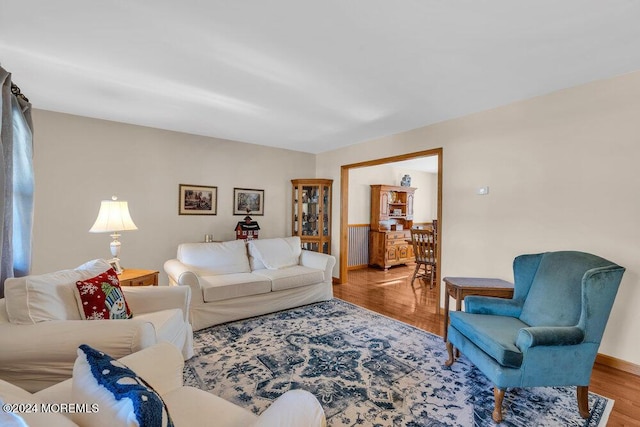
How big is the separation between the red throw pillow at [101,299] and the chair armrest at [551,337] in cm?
264

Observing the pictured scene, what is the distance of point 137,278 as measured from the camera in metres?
2.77

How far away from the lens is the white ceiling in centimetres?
164

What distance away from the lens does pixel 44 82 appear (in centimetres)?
258

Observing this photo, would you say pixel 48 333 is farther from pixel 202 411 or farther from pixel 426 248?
pixel 426 248

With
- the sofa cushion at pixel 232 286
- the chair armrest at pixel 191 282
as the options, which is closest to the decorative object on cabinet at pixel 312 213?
the sofa cushion at pixel 232 286

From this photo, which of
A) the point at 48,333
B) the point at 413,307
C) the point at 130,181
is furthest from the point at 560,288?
the point at 130,181

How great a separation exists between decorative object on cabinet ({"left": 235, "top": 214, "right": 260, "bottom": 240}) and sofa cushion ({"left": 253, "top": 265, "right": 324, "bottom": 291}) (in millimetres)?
857

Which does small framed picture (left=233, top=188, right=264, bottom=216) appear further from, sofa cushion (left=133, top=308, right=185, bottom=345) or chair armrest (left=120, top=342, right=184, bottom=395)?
chair armrest (left=120, top=342, right=184, bottom=395)

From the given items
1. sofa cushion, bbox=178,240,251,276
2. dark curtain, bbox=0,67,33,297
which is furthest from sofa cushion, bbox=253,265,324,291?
dark curtain, bbox=0,67,33,297

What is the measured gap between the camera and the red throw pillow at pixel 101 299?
1.79 m

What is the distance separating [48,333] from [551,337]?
288 cm

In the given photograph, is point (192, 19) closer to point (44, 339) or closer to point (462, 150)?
point (44, 339)

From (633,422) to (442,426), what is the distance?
48.6 inches

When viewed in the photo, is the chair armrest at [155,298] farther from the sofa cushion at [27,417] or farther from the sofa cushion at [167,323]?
the sofa cushion at [27,417]
